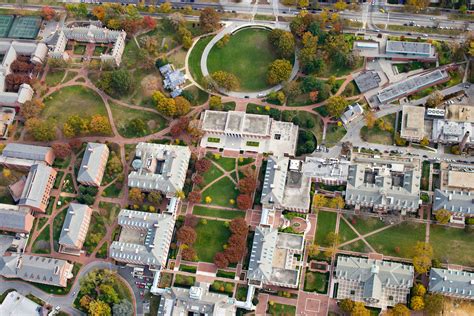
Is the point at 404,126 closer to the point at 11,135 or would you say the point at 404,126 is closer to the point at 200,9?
the point at 200,9

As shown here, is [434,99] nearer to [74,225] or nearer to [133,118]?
[133,118]

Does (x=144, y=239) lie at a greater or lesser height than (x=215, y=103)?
lesser

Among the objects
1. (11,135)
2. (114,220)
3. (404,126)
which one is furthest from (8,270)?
(404,126)

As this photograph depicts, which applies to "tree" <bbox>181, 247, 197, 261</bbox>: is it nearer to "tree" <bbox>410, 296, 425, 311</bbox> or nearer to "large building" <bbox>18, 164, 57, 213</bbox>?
"large building" <bbox>18, 164, 57, 213</bbox>

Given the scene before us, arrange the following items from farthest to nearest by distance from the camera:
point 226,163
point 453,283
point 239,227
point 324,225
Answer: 1. point 226,163
2. point 324,225
3. point 239,227
4. point 453,283

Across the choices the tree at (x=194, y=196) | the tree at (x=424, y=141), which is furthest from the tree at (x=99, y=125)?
the tree at (x=424, y=141)

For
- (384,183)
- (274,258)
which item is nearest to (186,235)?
(274,258)
